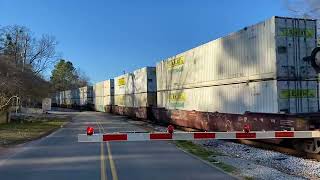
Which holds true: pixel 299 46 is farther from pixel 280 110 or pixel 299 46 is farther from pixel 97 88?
pixel 97 88

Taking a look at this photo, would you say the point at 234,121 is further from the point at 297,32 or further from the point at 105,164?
the point at 105,164

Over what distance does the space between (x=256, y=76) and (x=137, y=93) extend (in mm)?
28393

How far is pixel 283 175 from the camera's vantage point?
35.6 ft

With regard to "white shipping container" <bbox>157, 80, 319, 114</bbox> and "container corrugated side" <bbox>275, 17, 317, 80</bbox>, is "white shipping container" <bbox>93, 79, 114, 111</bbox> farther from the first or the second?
"container corrugated side" <bbox>275, 17, 317, 80</bbox>

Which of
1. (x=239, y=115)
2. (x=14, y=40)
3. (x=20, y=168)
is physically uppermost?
(x=14, y=40)

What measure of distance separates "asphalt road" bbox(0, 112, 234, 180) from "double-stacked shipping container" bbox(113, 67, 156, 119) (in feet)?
74.6

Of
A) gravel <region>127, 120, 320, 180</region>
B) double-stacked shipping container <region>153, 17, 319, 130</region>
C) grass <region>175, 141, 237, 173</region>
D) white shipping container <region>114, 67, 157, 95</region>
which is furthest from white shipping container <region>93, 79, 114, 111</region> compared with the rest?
gravel <region>127, 120, 320, 180</region>

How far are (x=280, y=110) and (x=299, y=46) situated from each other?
7.71 ft

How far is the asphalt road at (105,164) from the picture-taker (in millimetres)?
11180

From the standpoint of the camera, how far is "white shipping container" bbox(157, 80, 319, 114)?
16431 mm

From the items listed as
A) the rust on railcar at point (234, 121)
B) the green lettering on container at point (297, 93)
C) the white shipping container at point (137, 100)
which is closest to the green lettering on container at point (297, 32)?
the green lettering on container at point (297, 93)

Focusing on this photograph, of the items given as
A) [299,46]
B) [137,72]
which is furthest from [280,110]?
[137,72]

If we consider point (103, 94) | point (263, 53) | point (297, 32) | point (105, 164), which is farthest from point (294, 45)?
point (103, 94)

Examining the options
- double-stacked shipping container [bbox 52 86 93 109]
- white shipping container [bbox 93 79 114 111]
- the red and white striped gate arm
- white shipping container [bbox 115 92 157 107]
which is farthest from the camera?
double-stacked shipping container [bbox 52 86 93 109]
